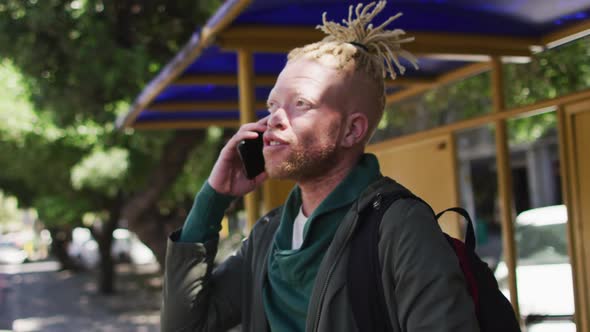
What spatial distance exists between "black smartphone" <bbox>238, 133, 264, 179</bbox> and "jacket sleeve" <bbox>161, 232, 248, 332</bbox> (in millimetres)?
232

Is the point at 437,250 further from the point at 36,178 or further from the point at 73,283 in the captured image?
the point at 73,283

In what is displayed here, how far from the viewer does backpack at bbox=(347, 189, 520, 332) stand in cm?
149

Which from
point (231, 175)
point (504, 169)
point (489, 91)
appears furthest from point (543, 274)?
point (231, 175)

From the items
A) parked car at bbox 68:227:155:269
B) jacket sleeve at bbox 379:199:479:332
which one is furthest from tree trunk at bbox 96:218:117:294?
jacket sleeve at bbox 379:199:479:332

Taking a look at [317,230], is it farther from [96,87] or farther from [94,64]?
[96,87]

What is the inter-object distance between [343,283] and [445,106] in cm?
405

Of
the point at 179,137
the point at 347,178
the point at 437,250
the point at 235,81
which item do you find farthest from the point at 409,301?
the point at 179,137

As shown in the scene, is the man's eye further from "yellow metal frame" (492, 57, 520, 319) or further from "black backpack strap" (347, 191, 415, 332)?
"yellow metal frame" (492, 57, 520, 319)

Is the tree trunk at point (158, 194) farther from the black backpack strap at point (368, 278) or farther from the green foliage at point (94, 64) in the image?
the black backpack strap at point (368, 278)

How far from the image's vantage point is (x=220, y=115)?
A: 739 centimetres

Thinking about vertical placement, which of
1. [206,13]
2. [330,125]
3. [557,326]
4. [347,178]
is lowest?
[557,326]

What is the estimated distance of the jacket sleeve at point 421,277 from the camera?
142cm

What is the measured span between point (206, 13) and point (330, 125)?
373 inches

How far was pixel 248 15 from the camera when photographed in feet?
12.6
